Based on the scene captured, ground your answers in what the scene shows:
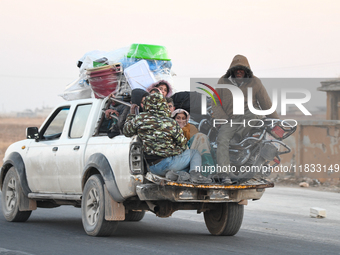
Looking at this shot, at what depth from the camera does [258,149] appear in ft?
24.1

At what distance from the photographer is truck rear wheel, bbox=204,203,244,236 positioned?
820cm

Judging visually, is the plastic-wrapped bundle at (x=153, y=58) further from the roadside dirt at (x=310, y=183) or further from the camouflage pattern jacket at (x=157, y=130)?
the roadside dirt at (x=310, y=183)

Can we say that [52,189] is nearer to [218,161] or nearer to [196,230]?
[196,230]

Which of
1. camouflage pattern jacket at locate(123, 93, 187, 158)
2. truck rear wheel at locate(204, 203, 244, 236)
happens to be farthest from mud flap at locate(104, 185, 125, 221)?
truck rear wheel at locate(204, 203, 244, 236)

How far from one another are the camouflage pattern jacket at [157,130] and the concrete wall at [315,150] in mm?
11598

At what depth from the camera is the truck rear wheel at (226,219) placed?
820cm

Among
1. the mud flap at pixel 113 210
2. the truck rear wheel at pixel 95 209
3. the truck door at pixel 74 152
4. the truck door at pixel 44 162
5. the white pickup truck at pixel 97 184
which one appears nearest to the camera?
the white pickup truck at pixel 97 184

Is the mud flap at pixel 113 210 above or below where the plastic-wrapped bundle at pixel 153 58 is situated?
below

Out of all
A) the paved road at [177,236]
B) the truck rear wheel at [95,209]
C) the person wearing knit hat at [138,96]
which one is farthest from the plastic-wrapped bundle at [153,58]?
the paved road at [177,236]

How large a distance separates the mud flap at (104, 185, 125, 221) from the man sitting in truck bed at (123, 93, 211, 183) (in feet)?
2.43

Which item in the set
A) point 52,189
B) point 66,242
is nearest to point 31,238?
point 66,242

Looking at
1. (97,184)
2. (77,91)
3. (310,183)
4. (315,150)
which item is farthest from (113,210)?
(315,150)

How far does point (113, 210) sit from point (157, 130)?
124 centimetres

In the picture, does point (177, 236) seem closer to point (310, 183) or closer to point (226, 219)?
point (226, 219)
